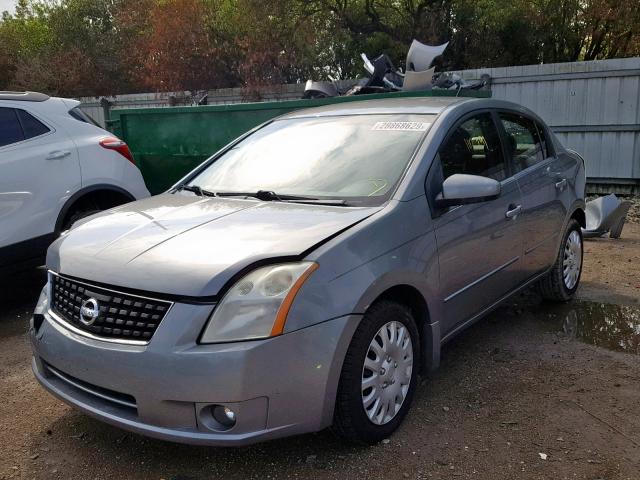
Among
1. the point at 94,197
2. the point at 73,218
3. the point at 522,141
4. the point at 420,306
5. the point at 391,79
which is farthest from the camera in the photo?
the point at 391,79

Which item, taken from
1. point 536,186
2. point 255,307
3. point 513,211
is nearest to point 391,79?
point 536,186

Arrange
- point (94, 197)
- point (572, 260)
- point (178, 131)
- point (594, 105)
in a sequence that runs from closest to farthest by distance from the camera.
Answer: point (572, 260), point (94, 197), point (178, 131), point (594, 105)

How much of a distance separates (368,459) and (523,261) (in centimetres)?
199

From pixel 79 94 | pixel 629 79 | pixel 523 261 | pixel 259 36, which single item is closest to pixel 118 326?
pixel 523 261

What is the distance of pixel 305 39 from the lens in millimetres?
15875

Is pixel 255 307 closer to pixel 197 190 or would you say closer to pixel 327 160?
pixel 327 160

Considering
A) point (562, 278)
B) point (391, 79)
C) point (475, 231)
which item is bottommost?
point (562, 278)

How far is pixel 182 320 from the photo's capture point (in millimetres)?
2486

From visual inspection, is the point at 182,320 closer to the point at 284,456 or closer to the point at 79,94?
the point at 284,456

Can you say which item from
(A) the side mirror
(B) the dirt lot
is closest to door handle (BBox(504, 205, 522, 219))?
(A) the side mirror

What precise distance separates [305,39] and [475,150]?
12.9 metres

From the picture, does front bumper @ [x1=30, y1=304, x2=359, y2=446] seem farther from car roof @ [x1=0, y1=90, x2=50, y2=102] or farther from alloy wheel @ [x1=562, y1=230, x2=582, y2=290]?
car roof @ [x1=0, y1=90, x2=50, y2=102]

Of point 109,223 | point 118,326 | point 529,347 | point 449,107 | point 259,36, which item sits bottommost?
point 529,347

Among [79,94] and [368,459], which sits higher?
[79,94]
